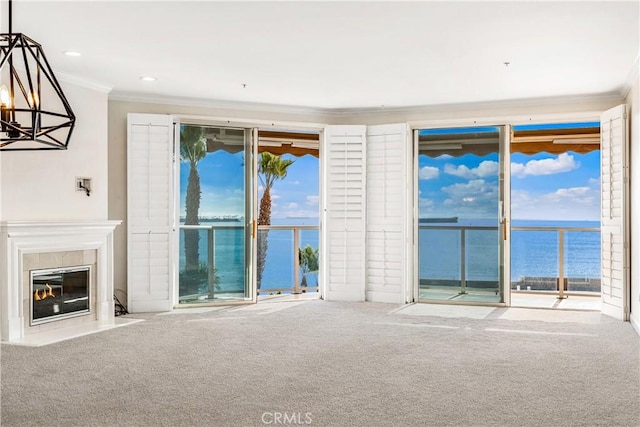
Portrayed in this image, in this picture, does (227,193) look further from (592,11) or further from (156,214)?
(592,11)

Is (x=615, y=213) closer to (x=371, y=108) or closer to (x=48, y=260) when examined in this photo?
(x=371, y=108)

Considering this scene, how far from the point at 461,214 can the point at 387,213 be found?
93cm

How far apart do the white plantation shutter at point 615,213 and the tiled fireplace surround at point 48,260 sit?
522 centimetres

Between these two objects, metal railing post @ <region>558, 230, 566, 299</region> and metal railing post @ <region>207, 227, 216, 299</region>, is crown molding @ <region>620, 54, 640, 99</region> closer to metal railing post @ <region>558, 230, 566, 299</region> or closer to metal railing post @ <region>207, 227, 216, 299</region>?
metal railing post @ <region>558, 230, 566, 299</region>

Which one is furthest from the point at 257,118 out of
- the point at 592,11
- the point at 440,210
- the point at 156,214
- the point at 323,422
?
the point at 323,422

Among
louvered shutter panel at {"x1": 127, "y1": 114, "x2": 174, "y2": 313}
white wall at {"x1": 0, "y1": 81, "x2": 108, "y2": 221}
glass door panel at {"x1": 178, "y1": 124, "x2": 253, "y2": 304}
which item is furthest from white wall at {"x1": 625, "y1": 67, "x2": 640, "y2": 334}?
white wall at {"x1": 0, "y1": 81, "x2": 108, "y2": 221}

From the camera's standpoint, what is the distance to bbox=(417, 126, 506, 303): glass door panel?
267 inches

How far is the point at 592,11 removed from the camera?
3.65m

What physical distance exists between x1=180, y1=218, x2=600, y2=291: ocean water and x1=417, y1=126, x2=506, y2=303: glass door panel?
0.04ft

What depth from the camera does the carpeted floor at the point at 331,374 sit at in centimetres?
293

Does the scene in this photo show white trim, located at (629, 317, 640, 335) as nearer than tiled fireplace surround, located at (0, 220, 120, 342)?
→ No

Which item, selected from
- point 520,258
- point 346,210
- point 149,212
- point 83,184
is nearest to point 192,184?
point 149,212

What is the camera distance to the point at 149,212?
20.4 ft

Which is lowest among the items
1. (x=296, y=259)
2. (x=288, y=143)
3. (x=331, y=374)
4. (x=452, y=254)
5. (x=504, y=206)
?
(x=331, y=374)
